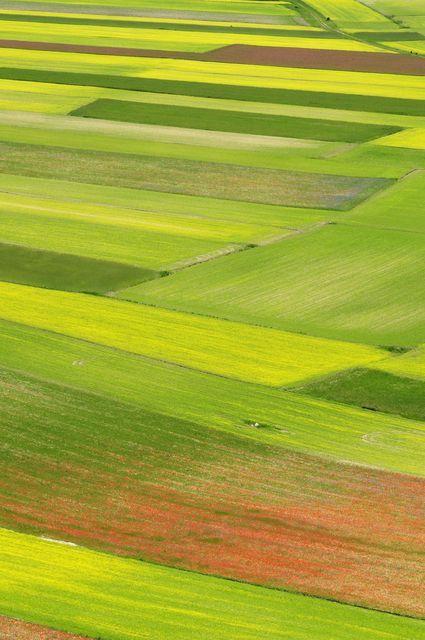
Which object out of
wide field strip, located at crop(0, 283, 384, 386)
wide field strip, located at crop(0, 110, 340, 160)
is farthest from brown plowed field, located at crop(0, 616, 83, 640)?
wide field strip, located at crop(0, 110, 340, 160)

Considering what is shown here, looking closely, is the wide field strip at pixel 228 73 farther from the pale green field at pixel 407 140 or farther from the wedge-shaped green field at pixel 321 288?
the wedge-shaped green field at pixel 321 288

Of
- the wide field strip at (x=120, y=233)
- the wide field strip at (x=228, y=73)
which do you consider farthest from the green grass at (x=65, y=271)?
the wide field strip at (x=228, y=73)

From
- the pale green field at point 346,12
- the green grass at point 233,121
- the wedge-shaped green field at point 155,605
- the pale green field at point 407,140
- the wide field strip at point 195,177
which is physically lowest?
the wide field strip at point 195,177

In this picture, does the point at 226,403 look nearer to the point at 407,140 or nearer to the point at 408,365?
the point at 408,365

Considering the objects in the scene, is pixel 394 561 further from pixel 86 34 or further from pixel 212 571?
pixel 86 34

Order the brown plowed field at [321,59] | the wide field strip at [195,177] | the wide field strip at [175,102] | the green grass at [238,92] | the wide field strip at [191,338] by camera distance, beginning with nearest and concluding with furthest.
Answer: the wide field strip at [191,338] → the wide field strip at [195,177] → the wide field strip at [175,102] → the green grass at [238,92] → the brown plowed field at [321,59]

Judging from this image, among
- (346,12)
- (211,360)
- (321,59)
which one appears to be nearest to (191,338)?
(211,360)

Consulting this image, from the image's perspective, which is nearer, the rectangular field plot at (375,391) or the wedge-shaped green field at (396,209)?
the rectangular field plot at (375,391)

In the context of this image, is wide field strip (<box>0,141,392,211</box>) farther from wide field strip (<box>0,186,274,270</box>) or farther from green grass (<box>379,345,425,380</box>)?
green grass (<box>379,345,425,380</box>)
